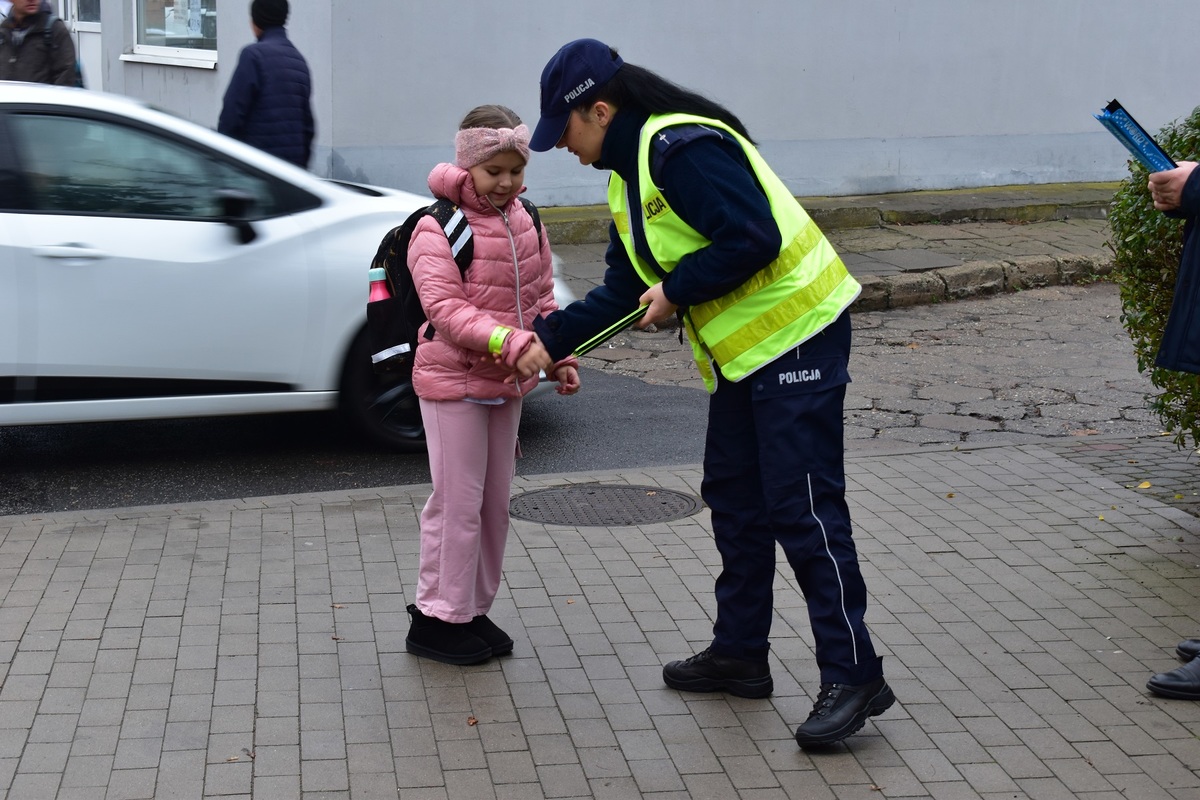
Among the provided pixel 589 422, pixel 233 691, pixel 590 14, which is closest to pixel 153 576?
pixel 233 691

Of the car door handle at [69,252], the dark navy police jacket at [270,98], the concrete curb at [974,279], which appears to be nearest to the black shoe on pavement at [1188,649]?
the car door handle at [69,252]

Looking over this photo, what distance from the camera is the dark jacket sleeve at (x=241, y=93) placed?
30.0ft

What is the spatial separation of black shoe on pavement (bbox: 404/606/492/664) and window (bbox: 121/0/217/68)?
33.9 ft

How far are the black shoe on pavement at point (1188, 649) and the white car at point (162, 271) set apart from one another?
11.2 ft

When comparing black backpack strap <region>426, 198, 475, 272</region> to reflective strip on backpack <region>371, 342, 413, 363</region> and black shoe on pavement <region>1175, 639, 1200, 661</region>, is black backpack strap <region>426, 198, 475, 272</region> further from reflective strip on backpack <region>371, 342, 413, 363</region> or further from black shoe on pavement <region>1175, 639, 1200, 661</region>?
black shoe on pavement <region>1175, 639, 1200, 661</region>

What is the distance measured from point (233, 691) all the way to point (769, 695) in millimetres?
1558

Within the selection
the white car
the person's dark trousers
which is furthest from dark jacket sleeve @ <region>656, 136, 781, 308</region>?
the white car

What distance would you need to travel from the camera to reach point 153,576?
5.20 meters

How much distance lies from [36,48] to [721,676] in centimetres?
779

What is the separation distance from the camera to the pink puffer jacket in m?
4.19

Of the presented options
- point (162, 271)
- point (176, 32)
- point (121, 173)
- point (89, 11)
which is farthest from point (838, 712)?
point (89, 11)

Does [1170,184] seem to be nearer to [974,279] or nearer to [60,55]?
[974,279]

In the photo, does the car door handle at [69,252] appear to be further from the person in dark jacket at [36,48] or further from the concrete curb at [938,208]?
the concrete curb at [938,208]

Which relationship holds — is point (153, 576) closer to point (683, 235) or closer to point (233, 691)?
point (233, 691)
